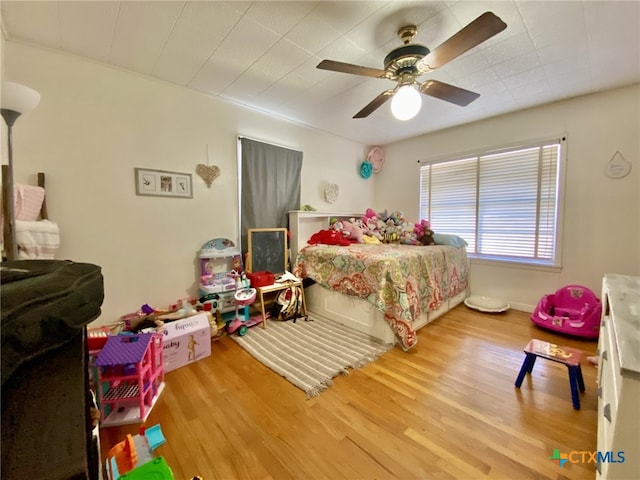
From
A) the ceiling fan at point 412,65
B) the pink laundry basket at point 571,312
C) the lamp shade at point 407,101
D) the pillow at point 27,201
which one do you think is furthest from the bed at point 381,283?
the pillow at point 27,201

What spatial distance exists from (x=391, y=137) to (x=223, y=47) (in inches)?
112

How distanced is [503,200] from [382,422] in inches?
122

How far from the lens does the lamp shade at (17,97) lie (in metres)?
1.23

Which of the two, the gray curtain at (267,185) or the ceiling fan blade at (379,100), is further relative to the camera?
the gray curtain at (267,185)

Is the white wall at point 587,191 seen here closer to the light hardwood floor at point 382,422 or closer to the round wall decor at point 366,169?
the light hardwood floor at point 382,422

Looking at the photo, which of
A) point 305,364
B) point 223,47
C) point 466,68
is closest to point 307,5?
point 223,47

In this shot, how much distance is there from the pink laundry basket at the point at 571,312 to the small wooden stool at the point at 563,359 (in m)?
1.04

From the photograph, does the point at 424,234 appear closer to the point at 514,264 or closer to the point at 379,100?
the point at 514,264

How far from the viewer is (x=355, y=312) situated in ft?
8.54

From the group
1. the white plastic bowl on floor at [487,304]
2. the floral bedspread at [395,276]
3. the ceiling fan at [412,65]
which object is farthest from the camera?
the white plastic bowl on floor at [487,304]

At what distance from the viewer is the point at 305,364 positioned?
1.99 metres

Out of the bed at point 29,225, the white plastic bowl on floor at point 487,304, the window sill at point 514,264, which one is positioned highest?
the bed at point 29,225

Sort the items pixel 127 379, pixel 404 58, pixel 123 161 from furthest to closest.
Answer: pixel 123 161, pixel 404 58, pixel 127 379

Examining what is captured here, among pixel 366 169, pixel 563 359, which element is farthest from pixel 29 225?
pixel 366 169
